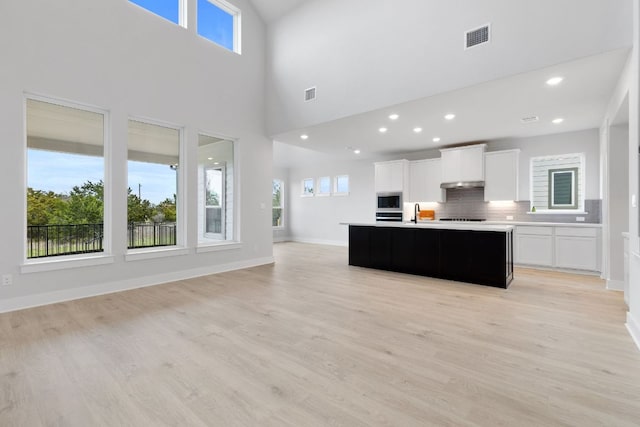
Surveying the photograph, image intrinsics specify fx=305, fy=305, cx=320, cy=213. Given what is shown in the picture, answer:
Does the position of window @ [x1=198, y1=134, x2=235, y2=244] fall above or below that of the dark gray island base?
above

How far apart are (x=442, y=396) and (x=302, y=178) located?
9.62m

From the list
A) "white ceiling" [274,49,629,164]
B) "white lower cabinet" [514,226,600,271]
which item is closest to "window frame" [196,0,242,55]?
"white ceiling" [274,49,629,164]

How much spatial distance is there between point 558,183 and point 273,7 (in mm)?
6737

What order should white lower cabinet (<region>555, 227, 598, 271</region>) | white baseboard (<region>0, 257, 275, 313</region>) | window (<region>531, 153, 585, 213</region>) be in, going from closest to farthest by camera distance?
white baseboard (<region>0, 257, 275, 313</region>) < white lower cabinet (<region>555, 227, 598, 271</region>) < window (<region>531, 153, 585, 213</region>)

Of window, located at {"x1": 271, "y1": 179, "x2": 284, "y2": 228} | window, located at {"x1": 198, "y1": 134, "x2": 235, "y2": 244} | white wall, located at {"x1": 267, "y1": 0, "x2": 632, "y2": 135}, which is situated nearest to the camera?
white wall, located at {"x1": 267, "y1": 0, "x2": 632, "y2": 135}

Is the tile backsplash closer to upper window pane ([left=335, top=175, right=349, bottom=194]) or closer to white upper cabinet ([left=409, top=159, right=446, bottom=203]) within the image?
white upper cabinet ([left=409, top=159, right=446, bottom=203])

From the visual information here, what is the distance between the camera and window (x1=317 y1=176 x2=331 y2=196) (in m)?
10.3

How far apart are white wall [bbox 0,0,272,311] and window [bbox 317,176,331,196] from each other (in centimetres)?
400

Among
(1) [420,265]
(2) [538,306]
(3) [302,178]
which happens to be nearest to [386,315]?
(2) [538,306]

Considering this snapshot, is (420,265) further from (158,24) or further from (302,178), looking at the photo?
(302,178)

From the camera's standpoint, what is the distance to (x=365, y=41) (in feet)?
15.7

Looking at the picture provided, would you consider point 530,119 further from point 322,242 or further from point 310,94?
point 322,242

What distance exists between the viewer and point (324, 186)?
10438mm

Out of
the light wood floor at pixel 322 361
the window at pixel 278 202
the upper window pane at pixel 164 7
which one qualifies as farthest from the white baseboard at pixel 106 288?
the window at pixel 278 202
